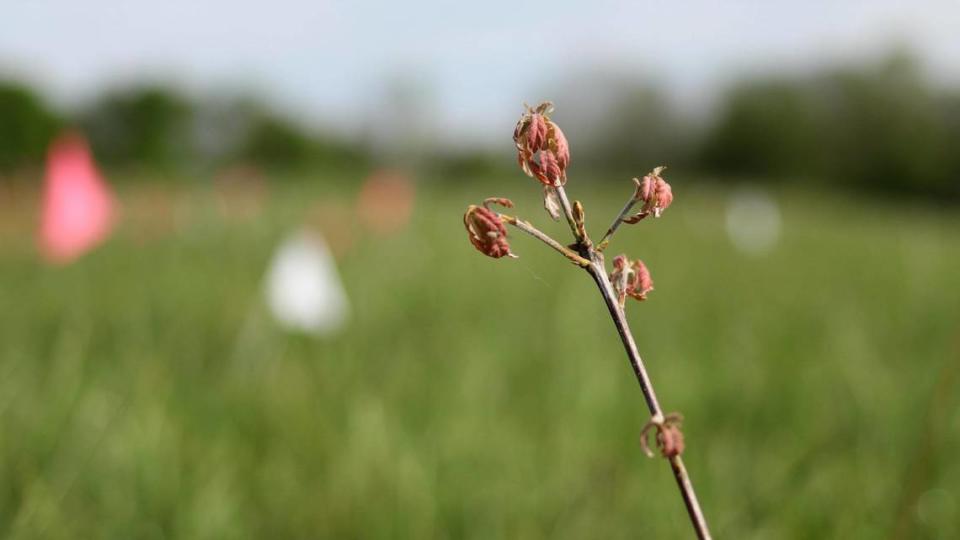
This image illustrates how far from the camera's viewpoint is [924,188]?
18156mm

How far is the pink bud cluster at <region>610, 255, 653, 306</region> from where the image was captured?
213mm

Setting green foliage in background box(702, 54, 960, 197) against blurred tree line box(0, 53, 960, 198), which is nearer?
blurred tree line box(0, 53, 960, 198)

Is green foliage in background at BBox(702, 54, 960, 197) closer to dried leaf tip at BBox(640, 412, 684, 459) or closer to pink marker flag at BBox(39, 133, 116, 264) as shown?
pink marker flag at BBox(39, 133, 116, 264)

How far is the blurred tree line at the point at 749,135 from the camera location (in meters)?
11.2

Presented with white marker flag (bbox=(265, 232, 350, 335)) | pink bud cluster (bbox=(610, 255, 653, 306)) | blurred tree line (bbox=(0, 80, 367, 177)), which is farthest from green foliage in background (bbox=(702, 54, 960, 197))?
pink bud cluster (bbox=(610, 255, 653, 306))

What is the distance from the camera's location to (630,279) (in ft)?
0.72

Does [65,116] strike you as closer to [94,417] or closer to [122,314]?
[122,314]

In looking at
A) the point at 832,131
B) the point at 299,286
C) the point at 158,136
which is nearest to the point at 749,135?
the point at 832,131

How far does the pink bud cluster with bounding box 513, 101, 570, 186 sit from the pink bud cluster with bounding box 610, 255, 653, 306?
3 cm

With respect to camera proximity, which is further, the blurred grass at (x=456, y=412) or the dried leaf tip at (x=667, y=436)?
the blurred grass at (x=456, y=412)

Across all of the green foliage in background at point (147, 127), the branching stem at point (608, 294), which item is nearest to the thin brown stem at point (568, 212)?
the branching stem at point (608, 294)

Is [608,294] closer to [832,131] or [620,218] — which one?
[620,218]

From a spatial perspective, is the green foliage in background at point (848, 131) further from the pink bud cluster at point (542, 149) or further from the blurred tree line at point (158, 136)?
the pink bud cluster at point (542, 149)

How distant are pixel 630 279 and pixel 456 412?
45.7 inches
